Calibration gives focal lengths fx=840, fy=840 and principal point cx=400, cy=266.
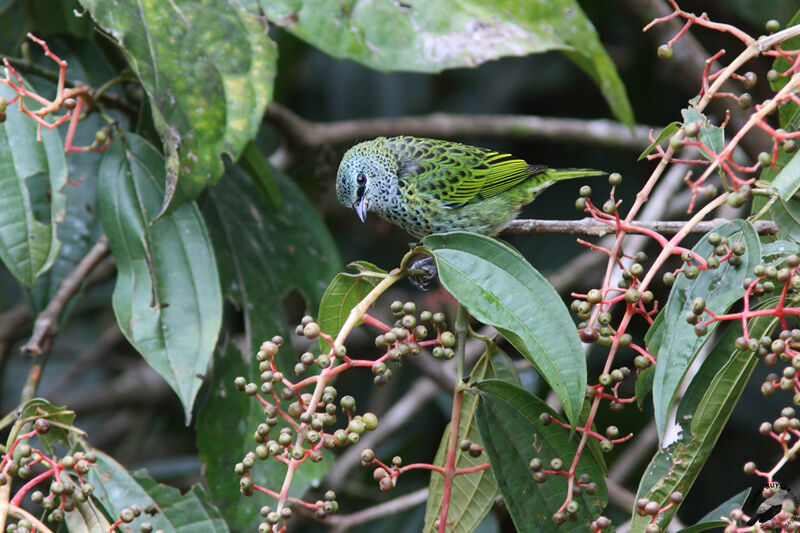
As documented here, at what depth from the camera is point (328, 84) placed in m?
5.09

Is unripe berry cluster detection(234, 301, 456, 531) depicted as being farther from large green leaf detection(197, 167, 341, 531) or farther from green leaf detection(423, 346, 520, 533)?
large green leaf detection(197, 167, 341, 531)

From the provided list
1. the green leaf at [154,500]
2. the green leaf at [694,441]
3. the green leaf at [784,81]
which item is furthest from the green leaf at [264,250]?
the green leaf at [784,81]

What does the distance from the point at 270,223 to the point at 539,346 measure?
155cm

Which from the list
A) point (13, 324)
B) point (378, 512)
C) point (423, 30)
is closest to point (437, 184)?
point (423, 30)

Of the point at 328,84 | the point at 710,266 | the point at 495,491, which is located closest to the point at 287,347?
the point at 495,491

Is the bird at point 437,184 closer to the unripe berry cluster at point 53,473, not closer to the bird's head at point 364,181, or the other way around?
the bird's head at point 364,181

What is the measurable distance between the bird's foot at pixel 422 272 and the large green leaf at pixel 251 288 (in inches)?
21.3

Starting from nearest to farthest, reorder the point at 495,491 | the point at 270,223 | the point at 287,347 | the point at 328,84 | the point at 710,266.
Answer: the point at 710,266 < the point at 495,491 < the point at 287,347 < the point at 270,223 < the point at 328,84

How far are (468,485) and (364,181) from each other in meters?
1.13

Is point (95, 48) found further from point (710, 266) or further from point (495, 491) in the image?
point (710, 266)

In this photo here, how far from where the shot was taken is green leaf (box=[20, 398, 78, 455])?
6.14 feet

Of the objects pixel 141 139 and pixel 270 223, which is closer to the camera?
pixel 141 139

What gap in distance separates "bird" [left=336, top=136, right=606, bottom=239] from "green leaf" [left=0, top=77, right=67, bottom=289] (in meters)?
0.88

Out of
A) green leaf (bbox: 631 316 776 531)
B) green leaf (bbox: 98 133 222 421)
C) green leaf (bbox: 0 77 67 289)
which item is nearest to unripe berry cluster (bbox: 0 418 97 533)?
green leaf (bbox: 98 133 222 421)
